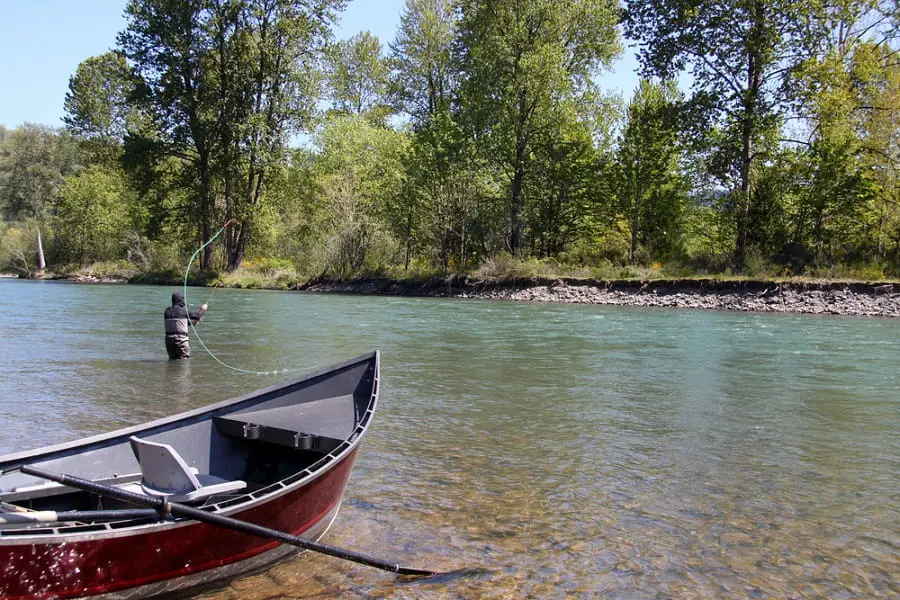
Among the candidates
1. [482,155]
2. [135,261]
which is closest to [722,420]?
[482,155]

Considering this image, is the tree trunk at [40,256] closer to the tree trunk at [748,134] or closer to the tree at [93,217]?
the tree at [93,217]

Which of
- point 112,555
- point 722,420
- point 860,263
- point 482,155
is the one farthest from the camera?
point 482,155

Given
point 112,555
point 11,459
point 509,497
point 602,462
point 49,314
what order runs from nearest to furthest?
point 112,555 < point 11,459 < point 509,497 < point 602,462 < point 49,314

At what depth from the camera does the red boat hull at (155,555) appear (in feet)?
11.8

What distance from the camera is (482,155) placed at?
37781mm

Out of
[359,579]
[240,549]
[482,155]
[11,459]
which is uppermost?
[482,155]

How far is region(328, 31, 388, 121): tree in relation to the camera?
187 ft

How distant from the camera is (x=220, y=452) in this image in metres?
5.87

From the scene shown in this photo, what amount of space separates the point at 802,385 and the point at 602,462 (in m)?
6.10

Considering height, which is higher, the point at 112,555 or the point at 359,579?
the point at 112,555

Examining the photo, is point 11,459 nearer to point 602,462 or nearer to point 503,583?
point 503,583

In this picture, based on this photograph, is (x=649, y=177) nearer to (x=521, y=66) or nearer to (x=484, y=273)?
(x=521, y=66)

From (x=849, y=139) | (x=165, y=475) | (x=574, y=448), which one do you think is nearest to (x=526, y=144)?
(x=849, y=139)

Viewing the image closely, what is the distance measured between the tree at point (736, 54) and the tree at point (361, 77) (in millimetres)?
28027
